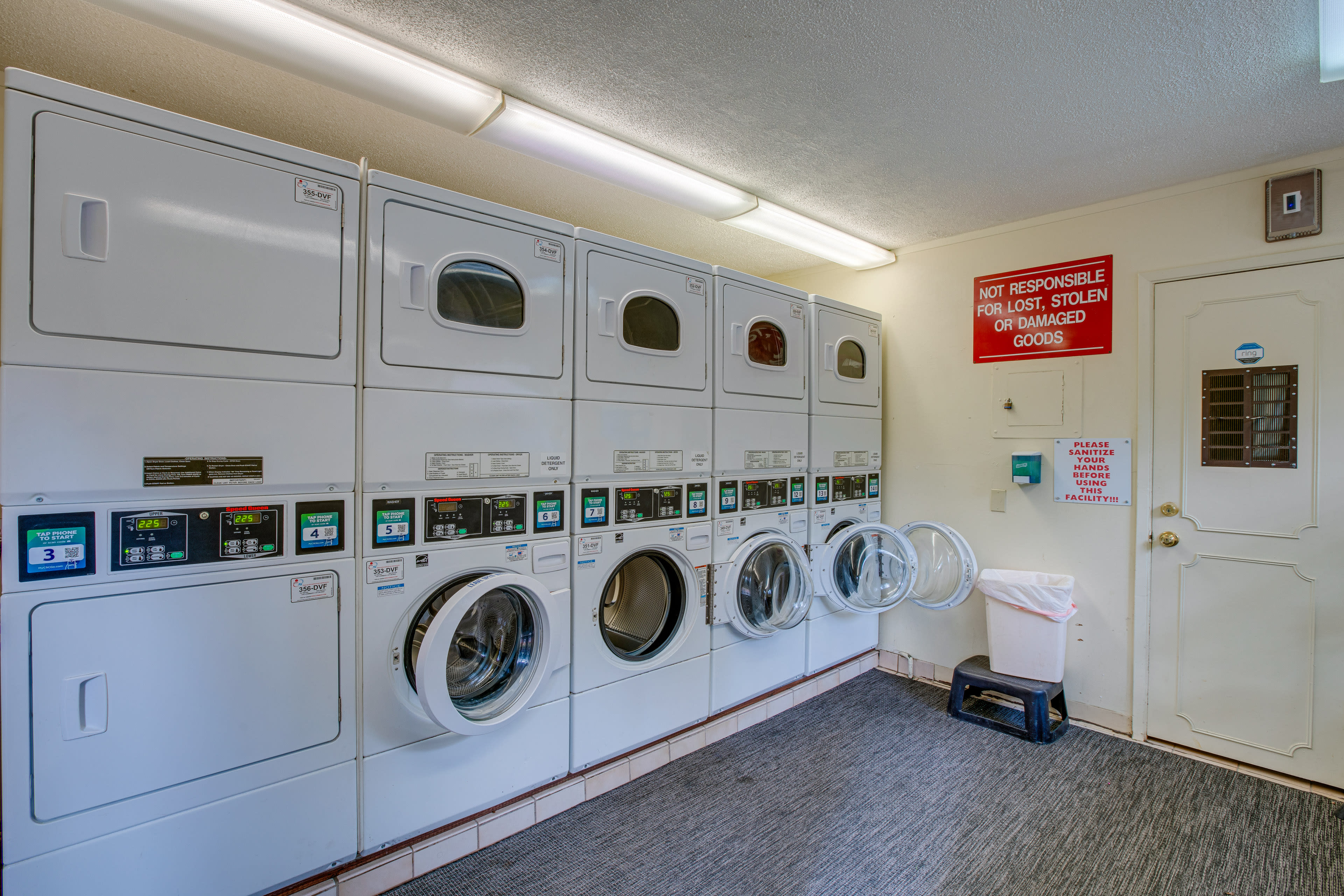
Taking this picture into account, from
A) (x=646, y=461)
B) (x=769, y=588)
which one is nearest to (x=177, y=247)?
(x=646, y=461)

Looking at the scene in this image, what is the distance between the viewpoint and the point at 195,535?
5.45 feet

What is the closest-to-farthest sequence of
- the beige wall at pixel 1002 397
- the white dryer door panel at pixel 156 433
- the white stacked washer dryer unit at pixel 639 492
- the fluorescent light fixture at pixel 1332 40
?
the white dryer door panel at pixel 156 433 < the fluorescent light fixture at pixel 1332 40 < the white stacked washer dryer unit at pixel 639 492 < the beige wall at pixel 1002 397

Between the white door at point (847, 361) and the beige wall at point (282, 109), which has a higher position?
the beige wall at point (282, 109)

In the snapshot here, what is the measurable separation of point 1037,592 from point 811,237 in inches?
90.2

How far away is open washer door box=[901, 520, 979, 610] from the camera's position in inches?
134

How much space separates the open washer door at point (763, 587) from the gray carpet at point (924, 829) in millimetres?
593

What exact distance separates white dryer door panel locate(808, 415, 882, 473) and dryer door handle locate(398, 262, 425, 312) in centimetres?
219

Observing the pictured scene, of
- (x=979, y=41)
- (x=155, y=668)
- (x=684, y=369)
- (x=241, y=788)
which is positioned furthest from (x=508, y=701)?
(x=979, y=41)

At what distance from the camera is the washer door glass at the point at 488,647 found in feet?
Answer: 6.81

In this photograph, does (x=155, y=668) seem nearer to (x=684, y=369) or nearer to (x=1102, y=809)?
(x=684, y=369)

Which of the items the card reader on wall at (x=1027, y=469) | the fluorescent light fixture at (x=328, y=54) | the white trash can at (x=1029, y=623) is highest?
the fluorescent light fixture at (x=328, y=54)

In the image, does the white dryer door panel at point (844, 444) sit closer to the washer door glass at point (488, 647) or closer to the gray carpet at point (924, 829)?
the gray carpet at point (924, 829)

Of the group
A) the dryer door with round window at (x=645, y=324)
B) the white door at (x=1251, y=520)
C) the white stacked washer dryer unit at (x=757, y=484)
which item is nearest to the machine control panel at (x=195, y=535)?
the dryer door with round window at (x=645, y=324)

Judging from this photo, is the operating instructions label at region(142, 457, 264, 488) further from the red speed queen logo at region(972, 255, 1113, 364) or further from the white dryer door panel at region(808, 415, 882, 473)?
the red speed queen logo at region(972, 255, 1113, 364)
